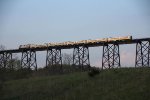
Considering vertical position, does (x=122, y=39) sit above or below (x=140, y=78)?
above

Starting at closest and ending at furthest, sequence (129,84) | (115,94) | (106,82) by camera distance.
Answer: (115,94), (129,84), (106,82)

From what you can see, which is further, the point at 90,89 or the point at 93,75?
the point at 93,75

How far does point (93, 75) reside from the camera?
2339 centimetres

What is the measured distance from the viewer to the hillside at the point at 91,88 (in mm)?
17797

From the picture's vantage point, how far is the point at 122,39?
3638cm

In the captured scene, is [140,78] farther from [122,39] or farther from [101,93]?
[122,39]

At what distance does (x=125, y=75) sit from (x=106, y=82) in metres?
1.56

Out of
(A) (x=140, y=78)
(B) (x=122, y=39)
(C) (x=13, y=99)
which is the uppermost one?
(B) (x=122, y=39)

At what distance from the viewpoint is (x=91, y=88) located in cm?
2033

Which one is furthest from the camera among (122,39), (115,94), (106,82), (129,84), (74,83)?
(122,39)

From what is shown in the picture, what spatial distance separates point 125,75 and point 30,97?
6313 millimetres

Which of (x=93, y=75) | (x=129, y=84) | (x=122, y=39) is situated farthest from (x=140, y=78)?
(x=122, y=39)

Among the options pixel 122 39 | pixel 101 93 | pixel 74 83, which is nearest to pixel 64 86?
pixel 74 83

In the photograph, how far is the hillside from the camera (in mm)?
17797
